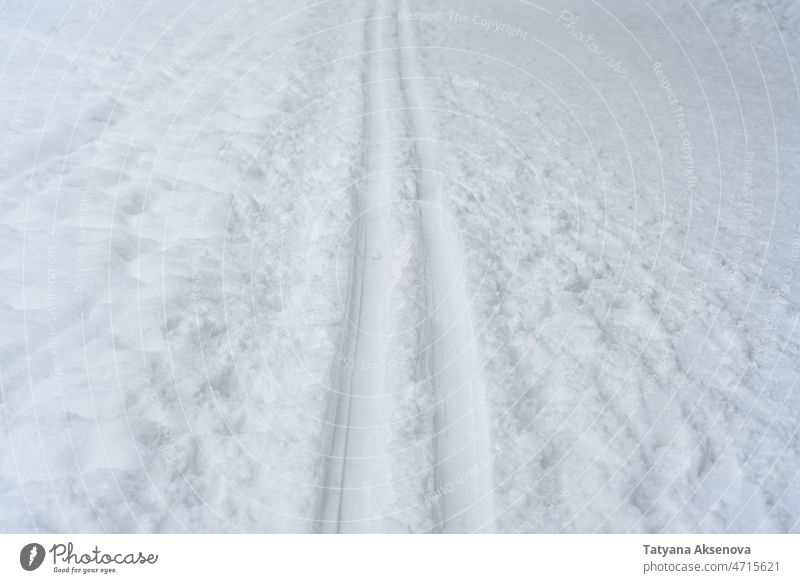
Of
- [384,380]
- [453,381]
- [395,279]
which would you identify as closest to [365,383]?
[384,380]

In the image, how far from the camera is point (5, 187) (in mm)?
4156

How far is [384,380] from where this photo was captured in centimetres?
327

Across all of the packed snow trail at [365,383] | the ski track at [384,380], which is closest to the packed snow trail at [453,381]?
the ski track at [384,380]

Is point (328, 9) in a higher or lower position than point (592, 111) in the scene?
higher

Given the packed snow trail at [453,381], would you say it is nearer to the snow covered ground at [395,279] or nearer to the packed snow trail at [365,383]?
the snow covered ground at [395,279]

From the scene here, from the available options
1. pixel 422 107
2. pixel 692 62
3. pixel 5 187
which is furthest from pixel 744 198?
pixel 5 187

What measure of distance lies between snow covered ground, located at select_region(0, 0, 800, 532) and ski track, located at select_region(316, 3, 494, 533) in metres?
0.01

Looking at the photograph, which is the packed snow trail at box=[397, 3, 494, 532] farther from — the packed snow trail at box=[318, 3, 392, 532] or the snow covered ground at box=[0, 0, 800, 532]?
the packed snow trail at box=[318, 3, 392, 532]

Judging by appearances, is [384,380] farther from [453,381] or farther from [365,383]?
[453,381]

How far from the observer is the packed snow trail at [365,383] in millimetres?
2818

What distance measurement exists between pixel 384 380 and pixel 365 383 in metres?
0.09

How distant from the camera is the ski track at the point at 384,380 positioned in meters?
2.81

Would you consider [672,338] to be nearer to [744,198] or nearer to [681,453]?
[681,453]
